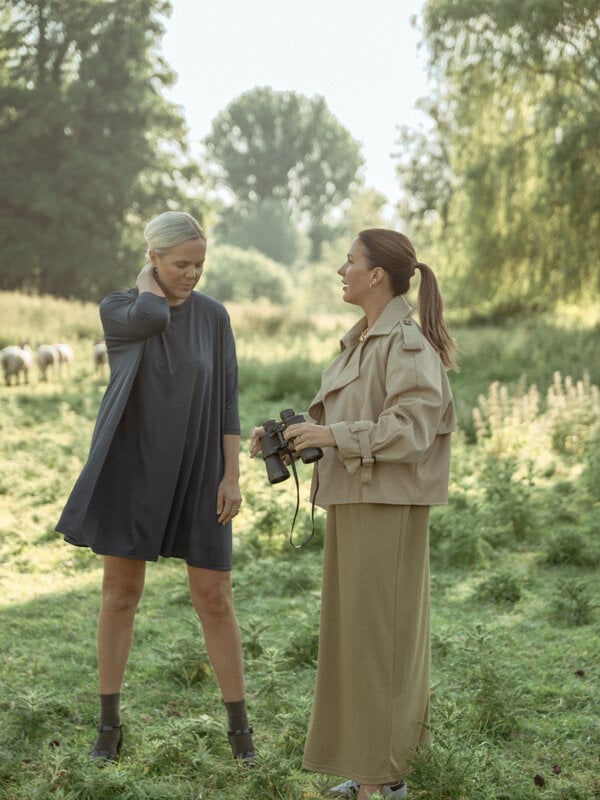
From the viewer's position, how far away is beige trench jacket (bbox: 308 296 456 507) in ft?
10.1

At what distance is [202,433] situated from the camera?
3.66m

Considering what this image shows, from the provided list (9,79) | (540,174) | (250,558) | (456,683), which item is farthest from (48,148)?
(456,683)

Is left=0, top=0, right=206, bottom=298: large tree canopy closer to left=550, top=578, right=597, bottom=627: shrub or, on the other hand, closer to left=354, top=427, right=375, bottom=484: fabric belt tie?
left=550, top=578, right=597, bottom=627: shrub

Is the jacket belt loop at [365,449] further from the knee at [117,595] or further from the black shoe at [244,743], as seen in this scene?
the black shoe at [244,743]

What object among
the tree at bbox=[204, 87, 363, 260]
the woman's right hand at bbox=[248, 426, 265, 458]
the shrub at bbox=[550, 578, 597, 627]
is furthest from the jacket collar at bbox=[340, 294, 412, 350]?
the tree at bbox=[204, 87, 363, 260]

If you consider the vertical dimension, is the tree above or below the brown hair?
above

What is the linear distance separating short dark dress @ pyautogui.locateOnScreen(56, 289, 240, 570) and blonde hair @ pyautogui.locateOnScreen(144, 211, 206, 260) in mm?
183

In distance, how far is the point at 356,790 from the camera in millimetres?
3521

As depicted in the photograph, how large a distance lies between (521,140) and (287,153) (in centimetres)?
6140

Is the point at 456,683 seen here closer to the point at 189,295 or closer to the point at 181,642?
the point at 181,642

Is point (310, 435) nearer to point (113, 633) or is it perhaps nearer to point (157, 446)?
point (157, 446)

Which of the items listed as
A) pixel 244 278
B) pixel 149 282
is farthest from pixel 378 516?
pixel 244 278

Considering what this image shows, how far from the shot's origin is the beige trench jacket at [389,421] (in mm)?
3066

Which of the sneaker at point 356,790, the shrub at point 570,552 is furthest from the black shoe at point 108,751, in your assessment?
the shrub at point 570,552
